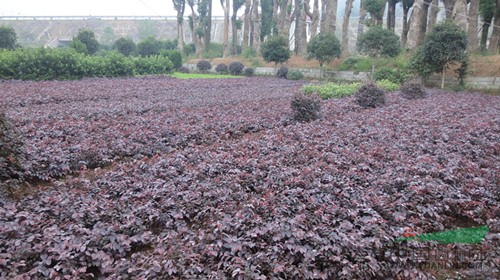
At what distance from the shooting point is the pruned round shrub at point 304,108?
8188 millimetres

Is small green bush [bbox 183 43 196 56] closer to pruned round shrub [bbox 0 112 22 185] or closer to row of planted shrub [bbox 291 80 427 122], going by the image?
row of planted shrub [bbox 291 80 427 122]

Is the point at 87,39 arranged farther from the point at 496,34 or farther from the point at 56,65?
the point at 496,34

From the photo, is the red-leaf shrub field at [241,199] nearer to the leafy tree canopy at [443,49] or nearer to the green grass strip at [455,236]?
the green grass strip at [455,236]

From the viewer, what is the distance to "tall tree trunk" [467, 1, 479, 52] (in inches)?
730

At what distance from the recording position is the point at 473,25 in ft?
62.1

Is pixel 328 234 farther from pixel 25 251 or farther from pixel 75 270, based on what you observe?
pixel 25 251

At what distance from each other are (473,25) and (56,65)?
73.2ft

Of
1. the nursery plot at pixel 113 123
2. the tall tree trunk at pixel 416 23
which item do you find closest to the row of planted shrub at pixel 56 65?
the nursery plot at pixel 113 123

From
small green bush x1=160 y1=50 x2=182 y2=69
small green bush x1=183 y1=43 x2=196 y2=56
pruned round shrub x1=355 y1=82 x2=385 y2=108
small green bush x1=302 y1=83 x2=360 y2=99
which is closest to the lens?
pruned round shrub x1=355 y1=82 x2=385 y2=108

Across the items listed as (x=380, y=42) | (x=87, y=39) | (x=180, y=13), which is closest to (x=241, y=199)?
(x=380, y=42)

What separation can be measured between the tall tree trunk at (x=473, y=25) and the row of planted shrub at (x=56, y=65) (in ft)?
64.5

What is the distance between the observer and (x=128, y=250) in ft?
9.12

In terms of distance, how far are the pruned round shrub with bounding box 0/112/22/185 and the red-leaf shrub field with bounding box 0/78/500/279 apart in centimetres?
29

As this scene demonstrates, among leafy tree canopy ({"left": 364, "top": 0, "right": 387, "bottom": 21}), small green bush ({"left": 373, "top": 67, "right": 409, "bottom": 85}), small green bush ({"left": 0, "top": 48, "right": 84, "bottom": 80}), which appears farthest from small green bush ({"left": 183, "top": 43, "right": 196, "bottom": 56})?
small green bush ({"left": 373, "top": 67, "right": 409, "bottom": 85})
